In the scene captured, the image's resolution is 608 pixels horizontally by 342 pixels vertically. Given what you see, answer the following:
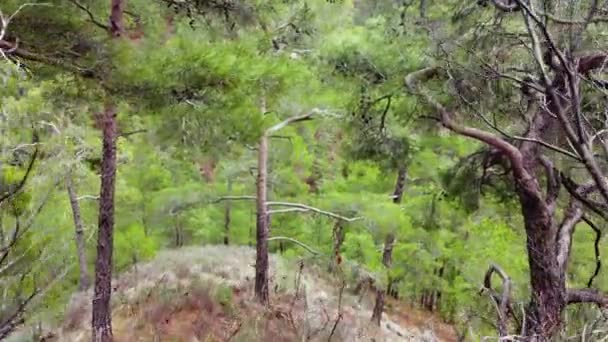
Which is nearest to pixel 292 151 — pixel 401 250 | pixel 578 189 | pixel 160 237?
pixel 401 250

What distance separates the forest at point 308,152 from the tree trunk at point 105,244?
2cm

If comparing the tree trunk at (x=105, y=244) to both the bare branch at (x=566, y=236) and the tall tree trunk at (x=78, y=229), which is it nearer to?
the tall tree trunk at (x=78, y=229)

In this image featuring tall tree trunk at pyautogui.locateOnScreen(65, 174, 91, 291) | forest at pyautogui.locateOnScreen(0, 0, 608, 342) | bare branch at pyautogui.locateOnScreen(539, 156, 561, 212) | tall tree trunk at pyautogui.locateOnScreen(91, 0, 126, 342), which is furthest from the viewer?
tall tree trunk at pyautogui.locateOnScreen(65, 174, 91, 291)

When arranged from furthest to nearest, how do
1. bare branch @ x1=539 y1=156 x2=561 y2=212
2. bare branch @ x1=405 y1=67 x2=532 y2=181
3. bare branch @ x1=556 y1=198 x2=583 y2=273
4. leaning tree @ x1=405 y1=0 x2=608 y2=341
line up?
bare branch @ x1=539 y1=156 x2=561 y2=212 < bare branch @ x1=556 y1=198 x2=583 y2=273 < bare branch @ x1=405 y1=67 x2=532 y2=181 < leaning tree @ x1=405 y1=0 x2=608 y2=341

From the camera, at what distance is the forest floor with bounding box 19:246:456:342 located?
7047 millimetres

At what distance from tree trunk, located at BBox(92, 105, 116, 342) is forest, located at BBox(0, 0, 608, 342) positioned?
0.08 feet

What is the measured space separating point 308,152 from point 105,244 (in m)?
7.50

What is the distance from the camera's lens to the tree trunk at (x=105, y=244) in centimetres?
645

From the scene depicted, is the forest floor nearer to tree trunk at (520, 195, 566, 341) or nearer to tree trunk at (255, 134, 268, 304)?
tree trunk at (255, 134, 268, 304)

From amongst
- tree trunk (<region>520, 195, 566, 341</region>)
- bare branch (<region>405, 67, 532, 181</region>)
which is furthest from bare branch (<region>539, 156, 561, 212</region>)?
bare branch (<region>405, 67, 532, 181</region>)

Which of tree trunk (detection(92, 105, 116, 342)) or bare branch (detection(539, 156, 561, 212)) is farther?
tree trunk (detection(92, 105, 116, 342))

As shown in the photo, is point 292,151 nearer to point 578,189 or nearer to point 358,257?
point 358,257

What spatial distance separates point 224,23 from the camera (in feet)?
22.4

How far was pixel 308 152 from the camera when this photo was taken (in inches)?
535
